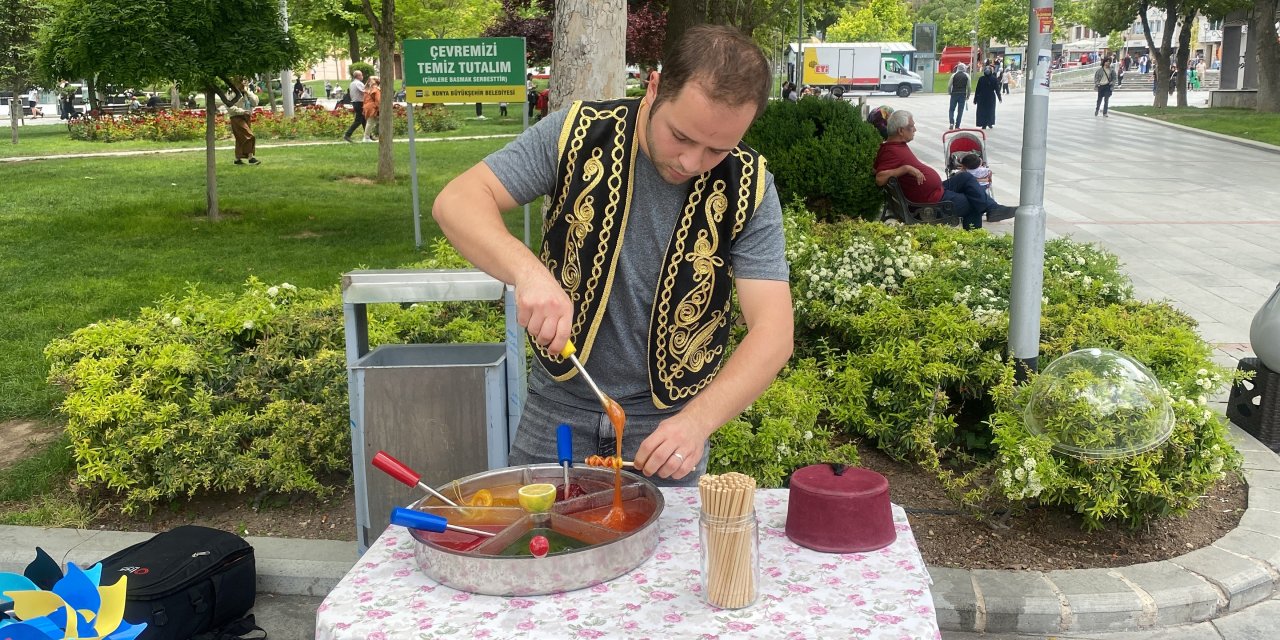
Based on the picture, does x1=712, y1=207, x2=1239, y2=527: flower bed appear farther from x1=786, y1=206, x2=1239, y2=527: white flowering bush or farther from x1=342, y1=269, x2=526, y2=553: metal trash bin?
x1=342, y1=269, x2=526, y2=553: metal trash bin

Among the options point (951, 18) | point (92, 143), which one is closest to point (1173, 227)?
point (92, 143)

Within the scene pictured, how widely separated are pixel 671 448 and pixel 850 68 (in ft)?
168

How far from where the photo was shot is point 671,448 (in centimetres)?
199

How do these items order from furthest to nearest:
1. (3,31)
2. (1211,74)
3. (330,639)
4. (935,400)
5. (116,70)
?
(1211,74)
(3,31)
(116,70)
(935,400)
(330,639)

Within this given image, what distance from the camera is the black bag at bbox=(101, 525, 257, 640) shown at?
3275 millimetres

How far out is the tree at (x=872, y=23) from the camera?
7419 cm

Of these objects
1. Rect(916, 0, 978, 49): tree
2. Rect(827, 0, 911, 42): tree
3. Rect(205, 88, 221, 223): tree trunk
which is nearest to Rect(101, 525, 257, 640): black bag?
Rect(205, 88, 221, 223): tree trunk

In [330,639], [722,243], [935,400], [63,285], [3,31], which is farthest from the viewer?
[3,31]

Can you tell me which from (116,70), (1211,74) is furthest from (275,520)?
(1211,74)

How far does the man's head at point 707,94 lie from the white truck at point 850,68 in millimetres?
48691

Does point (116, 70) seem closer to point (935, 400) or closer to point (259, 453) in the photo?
point (259, 453)

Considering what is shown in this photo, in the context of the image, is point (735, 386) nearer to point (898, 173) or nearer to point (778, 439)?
point (778, 439)

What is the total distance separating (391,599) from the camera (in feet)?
6.07

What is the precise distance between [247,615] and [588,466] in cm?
213
